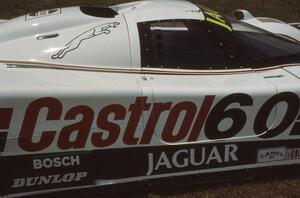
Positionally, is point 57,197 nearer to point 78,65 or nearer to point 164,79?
point 78,65

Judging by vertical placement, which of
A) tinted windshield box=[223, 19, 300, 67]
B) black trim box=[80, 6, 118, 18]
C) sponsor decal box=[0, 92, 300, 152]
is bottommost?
sponsor decal box=[0, 92, 300, 152]

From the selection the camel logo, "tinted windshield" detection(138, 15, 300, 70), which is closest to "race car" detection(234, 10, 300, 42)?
"tinted windshield" detection(138, 15, 300, 70)

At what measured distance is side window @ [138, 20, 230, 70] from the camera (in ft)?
11.2

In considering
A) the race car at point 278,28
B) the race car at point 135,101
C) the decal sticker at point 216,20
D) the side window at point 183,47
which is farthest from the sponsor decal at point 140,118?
the race car at point 278,28

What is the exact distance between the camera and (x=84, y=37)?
3363 millimetres

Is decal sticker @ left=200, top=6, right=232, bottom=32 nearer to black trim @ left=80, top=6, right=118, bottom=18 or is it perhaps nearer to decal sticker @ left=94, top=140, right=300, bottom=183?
black trim @ left=80, top=6, right=118, bottom=18

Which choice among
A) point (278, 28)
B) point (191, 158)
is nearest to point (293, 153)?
point (191, 158)

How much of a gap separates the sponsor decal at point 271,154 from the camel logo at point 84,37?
62.7 inches

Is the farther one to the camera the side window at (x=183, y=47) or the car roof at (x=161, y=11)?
the car roof at (x=161, y=11)

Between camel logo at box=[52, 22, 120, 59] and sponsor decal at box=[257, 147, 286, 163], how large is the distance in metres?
1.59

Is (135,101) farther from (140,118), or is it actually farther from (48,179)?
(48,179)

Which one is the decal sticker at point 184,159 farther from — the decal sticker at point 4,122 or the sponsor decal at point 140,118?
the decal sticker at point 4,122

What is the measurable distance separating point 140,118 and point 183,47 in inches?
32.1

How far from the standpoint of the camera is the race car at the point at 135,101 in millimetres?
3029
